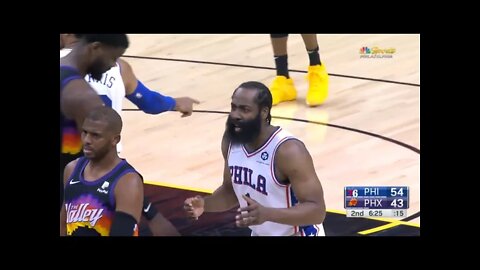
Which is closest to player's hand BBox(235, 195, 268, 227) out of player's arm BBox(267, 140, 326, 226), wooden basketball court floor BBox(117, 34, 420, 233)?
player's arm BBox(267, 140, 326, 226)

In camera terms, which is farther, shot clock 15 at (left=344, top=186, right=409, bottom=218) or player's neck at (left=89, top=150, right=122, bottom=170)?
shot clock 15 at (left=344, top=186, right=409, bottom=218)

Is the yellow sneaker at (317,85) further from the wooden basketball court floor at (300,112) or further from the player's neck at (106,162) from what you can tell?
the player's neck at (106,162)

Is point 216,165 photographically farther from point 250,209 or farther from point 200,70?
point 250,209

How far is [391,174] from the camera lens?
29.1 feet

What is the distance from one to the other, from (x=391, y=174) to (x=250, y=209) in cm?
295

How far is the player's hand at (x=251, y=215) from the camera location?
20.0 ft

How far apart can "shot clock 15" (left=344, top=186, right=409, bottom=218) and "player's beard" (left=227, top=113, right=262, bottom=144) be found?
59.7 inches

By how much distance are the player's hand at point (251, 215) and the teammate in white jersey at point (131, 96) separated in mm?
747

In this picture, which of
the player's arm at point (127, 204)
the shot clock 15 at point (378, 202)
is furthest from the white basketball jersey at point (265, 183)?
the shot clock 15 at point (378, 202)

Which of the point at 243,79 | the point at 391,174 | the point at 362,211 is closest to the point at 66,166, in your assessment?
the point at 362,211

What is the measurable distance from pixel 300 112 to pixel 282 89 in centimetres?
30

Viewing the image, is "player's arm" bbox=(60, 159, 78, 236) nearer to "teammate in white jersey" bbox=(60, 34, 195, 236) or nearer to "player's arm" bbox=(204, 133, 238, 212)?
"teammate in white jersey" bbox=(60, 34, 195, 236)

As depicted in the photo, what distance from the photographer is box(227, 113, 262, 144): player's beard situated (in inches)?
261
